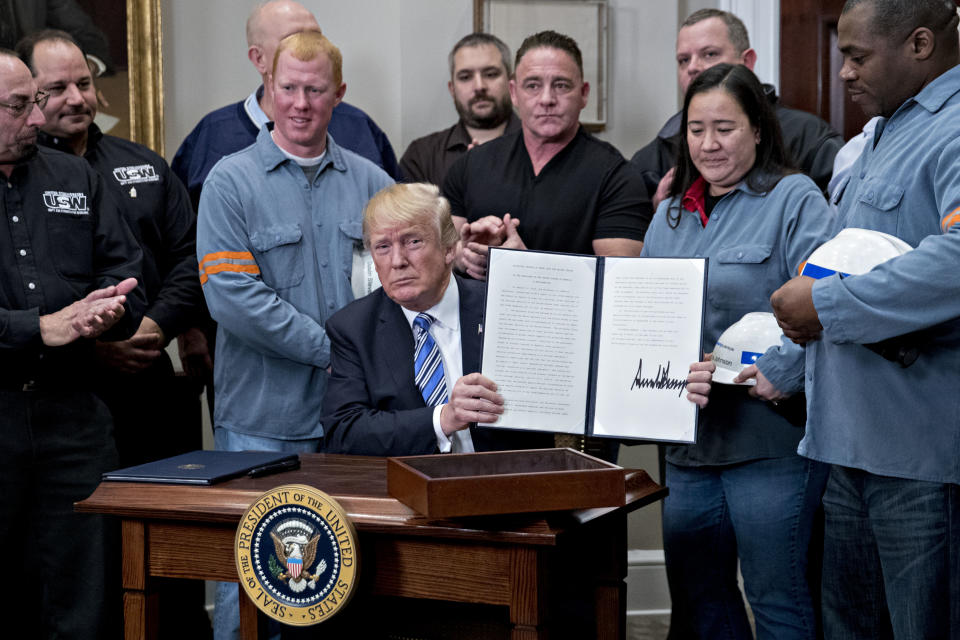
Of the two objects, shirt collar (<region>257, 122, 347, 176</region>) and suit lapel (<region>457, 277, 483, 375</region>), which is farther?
shirt collar (<region>257, 122, 347, 176</region>)

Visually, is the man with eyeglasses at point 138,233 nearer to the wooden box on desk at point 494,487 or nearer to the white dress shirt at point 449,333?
the white dress shirt at point 449,333

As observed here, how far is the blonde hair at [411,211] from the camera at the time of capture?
8.00 ft

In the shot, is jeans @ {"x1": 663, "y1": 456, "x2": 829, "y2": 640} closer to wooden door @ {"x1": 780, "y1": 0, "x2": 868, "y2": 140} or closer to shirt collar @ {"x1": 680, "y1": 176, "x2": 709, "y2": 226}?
shirt collar @ {"x1": 680, "y1": 176, "x2": 709, "y2": 226}

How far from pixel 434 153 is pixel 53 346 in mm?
1678

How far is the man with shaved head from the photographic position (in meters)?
1.89

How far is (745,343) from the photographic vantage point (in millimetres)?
2379

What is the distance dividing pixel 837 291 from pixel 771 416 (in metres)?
0.57

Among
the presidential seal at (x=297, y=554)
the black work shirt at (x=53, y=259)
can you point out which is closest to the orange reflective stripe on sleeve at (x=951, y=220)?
the presidential seal at (x=297, y=554)

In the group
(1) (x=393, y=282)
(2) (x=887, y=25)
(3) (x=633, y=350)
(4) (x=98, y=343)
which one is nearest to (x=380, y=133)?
(4) (x=98, y=343)

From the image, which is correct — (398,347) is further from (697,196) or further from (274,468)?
(697,196)

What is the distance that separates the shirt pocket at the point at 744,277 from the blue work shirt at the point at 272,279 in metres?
1.09

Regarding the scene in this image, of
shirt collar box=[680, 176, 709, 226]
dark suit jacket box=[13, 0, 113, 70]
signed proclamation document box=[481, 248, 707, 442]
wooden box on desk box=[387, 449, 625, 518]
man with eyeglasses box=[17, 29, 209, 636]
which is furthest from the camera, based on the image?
dark suit jacket box=[13, 0, 113, 70]
